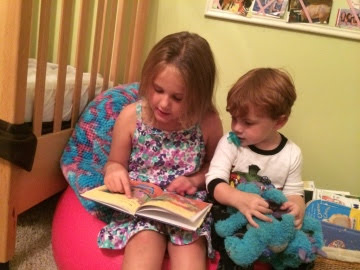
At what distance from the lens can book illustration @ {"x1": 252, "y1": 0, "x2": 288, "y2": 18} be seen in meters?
1.23

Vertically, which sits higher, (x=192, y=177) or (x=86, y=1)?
(x=86, y=1)

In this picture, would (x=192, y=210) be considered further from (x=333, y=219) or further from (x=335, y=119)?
(x=335, y=119)

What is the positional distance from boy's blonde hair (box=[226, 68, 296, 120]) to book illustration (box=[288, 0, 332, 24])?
519mm

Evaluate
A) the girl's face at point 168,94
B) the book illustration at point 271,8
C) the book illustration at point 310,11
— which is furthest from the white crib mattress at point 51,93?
the book illustration at point 310,11

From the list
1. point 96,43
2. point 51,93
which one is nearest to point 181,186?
point 51,93

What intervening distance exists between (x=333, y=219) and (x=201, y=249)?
17.4 inches

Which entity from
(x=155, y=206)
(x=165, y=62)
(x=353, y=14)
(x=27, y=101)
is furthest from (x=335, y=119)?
(x=27, y=101)

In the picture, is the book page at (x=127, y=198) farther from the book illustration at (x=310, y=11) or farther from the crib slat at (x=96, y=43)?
the book illustration at (x=310, y=11)

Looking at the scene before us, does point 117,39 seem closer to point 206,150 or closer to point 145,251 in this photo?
point 206,150

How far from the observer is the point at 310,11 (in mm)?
1224

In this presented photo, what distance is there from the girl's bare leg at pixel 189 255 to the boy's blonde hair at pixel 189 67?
0.31m

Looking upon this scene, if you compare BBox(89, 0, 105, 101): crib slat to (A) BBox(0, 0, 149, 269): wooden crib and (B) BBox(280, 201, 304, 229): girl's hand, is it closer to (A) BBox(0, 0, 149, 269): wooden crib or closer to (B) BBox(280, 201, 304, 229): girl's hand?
(A) BBox(0, 0, 149, 269): wooden crib

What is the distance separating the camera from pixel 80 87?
3.33 ft

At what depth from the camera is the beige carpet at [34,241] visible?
3.01ft
